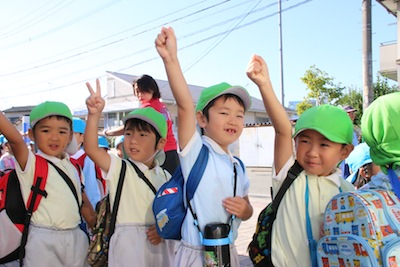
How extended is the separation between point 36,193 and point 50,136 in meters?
0.45

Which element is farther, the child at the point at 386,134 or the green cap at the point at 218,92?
the green cap at the point at 218,92

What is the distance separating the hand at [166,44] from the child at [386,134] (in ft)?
3.24

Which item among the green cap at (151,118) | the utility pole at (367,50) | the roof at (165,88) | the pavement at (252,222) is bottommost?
the pavement at (252,222)

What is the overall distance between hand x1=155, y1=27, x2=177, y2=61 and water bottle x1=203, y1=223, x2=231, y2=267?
883 mm

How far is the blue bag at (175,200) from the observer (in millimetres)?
1861

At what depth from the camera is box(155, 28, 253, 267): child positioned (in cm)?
183

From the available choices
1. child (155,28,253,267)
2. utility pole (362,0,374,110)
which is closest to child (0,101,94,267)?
child (155,28,253,267)

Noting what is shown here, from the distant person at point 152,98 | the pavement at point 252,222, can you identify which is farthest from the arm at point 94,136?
the pavement at point 252,222

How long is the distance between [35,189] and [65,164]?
332mm

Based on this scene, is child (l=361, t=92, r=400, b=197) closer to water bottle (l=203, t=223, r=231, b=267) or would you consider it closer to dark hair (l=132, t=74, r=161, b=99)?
water bottle (l=203, t=223, r=231, b=267)

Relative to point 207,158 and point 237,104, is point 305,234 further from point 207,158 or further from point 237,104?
point 237,104

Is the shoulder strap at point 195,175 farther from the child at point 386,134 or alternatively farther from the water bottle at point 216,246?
the child at point 386,134

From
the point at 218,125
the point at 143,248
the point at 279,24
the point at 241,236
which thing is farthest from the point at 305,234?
the point at 279,24

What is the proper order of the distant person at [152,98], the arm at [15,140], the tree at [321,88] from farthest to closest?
the tree at [321,88]
the distant person at [152,98]
the arm at [15,140]
